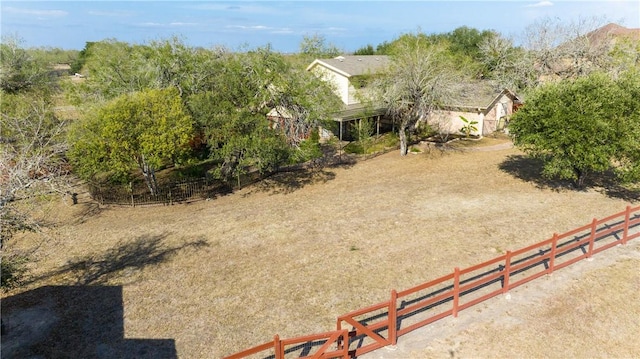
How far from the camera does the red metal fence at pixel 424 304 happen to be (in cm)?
954

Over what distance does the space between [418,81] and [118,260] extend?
21247 millimetres

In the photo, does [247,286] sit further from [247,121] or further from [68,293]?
[247,121]

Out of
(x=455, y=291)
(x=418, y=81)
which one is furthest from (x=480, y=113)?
(x=455, y=291)

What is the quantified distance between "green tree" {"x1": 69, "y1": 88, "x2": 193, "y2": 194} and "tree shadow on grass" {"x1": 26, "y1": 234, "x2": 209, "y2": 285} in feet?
14.3

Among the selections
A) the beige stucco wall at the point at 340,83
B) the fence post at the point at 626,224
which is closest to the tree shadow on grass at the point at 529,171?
the fence post at the point at 626,224

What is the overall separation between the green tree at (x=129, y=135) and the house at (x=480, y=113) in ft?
72.4

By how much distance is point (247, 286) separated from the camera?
1353 centimetres

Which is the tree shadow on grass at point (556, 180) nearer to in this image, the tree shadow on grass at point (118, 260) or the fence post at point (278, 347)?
the tree shadow on grass at point (118, 260)

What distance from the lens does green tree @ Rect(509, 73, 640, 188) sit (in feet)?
60.8

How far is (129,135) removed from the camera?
19.3 m

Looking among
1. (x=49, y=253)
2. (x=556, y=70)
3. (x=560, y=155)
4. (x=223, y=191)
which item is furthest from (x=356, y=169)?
(x=556, y=70)

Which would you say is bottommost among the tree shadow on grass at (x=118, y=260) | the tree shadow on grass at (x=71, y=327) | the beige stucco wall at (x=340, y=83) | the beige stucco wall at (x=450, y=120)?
the tree shadow on grass at (x=71, y=327)

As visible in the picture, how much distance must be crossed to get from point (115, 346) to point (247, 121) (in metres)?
13.2

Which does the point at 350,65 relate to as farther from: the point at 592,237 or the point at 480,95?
the point at 592,237
